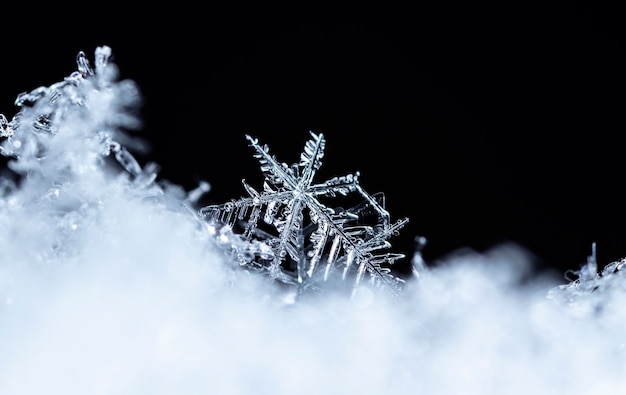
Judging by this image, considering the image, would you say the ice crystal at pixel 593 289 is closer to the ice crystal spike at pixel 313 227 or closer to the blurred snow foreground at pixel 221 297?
the blurred snow foreground at pixel 221 297

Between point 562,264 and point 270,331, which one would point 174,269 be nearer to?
point 270,331

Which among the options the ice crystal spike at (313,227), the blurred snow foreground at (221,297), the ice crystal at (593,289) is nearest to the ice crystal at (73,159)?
the blurred snow foreground at (221,297)

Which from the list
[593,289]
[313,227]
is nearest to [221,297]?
[313,227]

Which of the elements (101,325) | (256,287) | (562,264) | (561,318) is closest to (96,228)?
(101,325)

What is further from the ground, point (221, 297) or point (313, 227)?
point (313, 227)

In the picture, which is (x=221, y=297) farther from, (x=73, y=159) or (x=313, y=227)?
(x=73, y=159)

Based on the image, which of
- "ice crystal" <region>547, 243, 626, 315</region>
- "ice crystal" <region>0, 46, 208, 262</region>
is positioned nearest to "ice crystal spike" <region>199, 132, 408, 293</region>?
"ice crystal" <region>0, 46, 208, 262</region>

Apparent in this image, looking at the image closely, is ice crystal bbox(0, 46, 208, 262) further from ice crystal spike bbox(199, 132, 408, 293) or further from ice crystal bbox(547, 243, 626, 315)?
A: ice crystal bbox(547, 243, 626, 315)
